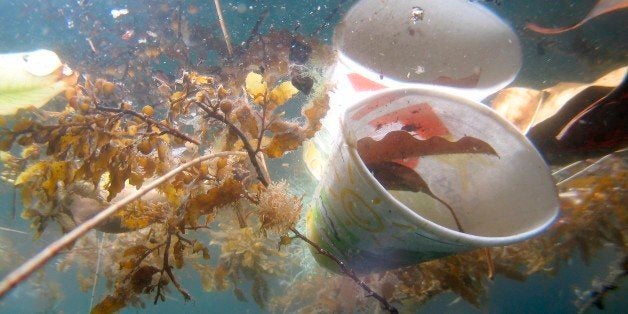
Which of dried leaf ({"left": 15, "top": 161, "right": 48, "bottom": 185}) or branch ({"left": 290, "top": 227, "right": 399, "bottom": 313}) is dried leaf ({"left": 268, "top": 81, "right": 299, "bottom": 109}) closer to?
branch ({"left": 290, "top": 227, "right": 399, "bottom": 313})

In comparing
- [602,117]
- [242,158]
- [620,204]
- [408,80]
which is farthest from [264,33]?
[620,204]

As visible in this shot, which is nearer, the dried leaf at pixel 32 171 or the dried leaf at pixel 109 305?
the dried leaf at pixel 109 305

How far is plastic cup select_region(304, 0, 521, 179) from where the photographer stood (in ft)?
9.94

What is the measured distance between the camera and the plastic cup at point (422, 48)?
303cm

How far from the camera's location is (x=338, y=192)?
6.33 ft

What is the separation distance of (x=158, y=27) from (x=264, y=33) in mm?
1998

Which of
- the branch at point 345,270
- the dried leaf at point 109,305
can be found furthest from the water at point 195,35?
the dried leaf at point 109,305

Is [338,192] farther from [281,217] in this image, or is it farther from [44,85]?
[44,85]

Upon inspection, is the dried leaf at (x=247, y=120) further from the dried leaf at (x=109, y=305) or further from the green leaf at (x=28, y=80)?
the dried leaf at (x=109, y=305)

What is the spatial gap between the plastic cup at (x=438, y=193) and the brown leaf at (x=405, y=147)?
0.17ft

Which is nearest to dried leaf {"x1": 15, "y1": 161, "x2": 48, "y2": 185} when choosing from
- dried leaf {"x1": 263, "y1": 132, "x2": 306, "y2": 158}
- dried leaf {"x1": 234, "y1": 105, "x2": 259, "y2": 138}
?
dried leaf {"x1": 234, "y1": 105, "x2": 259, "y2": 138}

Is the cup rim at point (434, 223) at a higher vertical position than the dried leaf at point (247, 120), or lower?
lower

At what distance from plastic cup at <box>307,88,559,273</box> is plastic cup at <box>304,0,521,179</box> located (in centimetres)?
62

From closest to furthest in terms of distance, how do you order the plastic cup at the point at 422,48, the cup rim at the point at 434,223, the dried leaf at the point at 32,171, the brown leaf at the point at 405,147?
the cup rim at the point at 434,223 → the dried leaf at the point at 32,171 → the brown leaf at the point at 405,147 → the plastic cup at the point at 422,48
